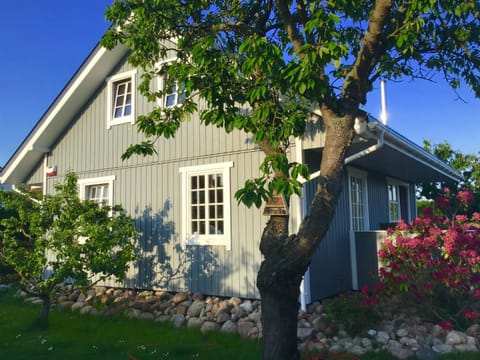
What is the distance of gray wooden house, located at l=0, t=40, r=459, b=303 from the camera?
291 inches

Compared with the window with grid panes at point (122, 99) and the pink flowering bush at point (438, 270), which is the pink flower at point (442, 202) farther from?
the window with grid panes at point (122, 99)

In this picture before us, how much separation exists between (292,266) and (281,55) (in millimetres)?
2149

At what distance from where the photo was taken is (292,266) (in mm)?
3934

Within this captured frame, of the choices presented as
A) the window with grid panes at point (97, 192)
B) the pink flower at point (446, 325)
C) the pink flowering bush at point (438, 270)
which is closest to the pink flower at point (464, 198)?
the pink flowering bush at point (438, 270)

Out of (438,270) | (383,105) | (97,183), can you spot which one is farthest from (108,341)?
(383,105)

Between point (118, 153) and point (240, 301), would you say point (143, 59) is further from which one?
point (240, 301)

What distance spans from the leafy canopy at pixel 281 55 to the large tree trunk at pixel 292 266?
356mm

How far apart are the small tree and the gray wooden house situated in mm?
1272

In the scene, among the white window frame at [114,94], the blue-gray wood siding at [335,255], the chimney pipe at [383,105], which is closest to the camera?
the blue-gray wood siding at [335,255]

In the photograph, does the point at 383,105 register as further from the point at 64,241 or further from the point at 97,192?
the point at 64,241

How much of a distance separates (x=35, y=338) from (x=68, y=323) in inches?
33.7

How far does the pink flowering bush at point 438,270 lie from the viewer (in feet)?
18.9

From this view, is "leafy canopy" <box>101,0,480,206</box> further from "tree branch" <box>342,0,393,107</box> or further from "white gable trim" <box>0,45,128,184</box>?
"white gable trim" <box>0,45,128,184</box>

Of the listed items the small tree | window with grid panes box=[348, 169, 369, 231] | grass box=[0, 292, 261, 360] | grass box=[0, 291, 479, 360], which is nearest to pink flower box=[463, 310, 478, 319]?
grass box=[0, 291, 479, 360]
